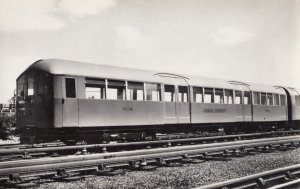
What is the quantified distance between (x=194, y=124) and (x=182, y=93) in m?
1.74

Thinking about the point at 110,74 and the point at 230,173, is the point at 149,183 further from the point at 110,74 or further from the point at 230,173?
the point at 110,74

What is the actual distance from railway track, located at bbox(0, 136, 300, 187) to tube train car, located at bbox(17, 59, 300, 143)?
116 inches

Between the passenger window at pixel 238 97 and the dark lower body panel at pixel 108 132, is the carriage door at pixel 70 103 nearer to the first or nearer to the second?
the dark lower body panel at pixel 108 132

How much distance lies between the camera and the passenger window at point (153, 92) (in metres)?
14.6

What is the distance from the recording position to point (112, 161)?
8516 millimetres

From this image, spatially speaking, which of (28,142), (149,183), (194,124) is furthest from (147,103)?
(149,183)

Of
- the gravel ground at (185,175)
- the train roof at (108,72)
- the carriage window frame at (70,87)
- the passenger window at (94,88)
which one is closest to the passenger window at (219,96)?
the train roof at (108,72)

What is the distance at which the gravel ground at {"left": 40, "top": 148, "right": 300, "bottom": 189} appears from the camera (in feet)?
23.5

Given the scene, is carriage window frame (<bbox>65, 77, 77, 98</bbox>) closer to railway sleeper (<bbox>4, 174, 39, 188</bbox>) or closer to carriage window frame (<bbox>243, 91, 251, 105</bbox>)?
railway sleeper (<bbox>4, 174, 39, 188</bbox>)

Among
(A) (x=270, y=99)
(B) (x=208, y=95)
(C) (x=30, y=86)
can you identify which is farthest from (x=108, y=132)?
(A) (x=270, y=99)

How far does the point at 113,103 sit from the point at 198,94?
221 inches

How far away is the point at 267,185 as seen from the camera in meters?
7.22

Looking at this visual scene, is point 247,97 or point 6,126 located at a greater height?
point 247,97

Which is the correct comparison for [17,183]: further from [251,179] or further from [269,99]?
[269,99]
